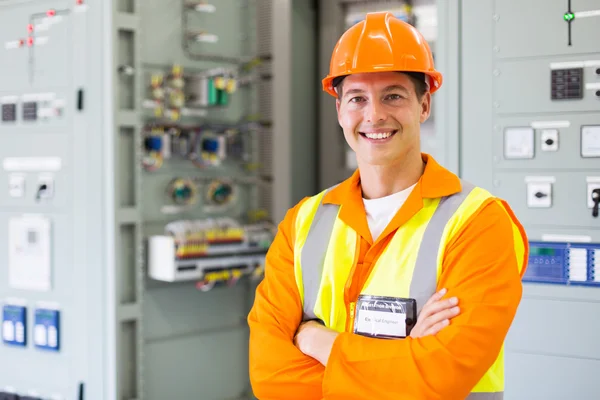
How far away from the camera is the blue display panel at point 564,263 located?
9.33ft

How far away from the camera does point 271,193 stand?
418cm

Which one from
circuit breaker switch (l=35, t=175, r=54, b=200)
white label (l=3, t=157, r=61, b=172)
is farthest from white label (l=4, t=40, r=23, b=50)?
circuit breaker switch (l=35, t=175, r=54, b=200)

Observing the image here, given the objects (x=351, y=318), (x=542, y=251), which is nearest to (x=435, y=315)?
(x=351, y=318)

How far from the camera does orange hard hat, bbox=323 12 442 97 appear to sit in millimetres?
1731

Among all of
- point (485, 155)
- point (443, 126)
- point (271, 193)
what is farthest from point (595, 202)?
point (271, 193)

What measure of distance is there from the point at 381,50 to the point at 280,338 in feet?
2.48

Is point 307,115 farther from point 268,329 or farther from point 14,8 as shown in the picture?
point 268,329

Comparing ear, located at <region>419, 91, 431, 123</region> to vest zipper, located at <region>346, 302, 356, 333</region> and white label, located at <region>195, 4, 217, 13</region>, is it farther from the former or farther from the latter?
white label, located at <region>195, 4, 217, 13</region>

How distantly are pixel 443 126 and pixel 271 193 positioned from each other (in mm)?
1350

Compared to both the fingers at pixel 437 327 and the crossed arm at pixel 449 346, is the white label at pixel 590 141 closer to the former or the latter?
the crossed arm at pixel 449 346

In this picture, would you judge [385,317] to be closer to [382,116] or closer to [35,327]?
[382,116]

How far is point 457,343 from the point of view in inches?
61.6

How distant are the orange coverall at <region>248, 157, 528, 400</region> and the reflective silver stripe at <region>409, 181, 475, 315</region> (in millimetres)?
25

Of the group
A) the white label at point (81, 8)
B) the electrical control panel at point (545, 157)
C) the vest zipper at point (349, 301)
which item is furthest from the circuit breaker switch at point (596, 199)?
the white label at point (81, 8)
